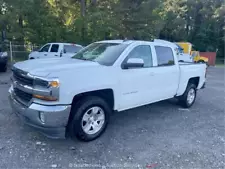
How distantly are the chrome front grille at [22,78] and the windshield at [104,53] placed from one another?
1.30m

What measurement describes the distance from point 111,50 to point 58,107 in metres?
1.73

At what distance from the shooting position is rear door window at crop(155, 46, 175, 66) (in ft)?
15.9

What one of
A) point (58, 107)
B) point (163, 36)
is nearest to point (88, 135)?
point (58, 107)

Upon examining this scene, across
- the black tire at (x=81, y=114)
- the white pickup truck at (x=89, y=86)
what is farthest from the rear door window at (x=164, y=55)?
the black tire at (x=81, y=114)

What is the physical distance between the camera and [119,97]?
3.94m

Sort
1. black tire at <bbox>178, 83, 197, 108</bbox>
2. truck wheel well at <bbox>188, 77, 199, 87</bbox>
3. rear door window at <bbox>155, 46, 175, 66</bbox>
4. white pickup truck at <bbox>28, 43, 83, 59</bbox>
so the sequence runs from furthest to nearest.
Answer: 1. white pickup truck at <bbox>28, 43, 83, 59</bbox>
2. truck wheel well at <bbox>188, 77, 199, 87</bbox>
3. black tire at <bbox>178, 83, 197, 108</bbox>
4. rear door window at <bbox>155, 46, 175, 66</bbox>

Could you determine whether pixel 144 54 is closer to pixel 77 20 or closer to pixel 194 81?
pixel 194 81

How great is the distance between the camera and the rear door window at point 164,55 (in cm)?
483

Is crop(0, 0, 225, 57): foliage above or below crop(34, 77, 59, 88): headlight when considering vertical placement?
above

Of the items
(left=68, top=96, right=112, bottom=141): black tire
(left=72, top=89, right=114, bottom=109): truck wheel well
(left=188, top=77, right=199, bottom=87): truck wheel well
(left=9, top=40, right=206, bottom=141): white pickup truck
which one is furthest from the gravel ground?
(left=188, top=77, right=199, bottom=87): truck wheel well

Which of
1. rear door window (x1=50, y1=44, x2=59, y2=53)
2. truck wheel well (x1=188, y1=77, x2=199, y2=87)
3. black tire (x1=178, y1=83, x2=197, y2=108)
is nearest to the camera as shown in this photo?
black tire (x1=178, y1=83, x2=197, y2=108)

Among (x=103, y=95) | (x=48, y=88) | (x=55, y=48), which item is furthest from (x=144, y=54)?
(x=55, y=48)

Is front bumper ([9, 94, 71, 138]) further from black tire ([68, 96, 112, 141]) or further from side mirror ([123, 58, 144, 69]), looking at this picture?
side mirror ([123, 58, 144, 69])

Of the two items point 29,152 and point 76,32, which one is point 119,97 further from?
point 76,32
